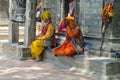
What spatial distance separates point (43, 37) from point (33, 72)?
1.82 meters

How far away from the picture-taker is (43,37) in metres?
10.8

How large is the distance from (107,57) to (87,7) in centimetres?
188

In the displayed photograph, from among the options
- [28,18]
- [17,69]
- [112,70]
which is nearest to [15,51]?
[28,18]

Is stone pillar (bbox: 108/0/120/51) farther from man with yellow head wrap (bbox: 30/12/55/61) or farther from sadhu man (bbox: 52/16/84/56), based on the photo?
man with yellow head wrap (bbox: 30/12/55/61)

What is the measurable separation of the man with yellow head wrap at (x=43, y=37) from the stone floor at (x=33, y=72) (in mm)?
301

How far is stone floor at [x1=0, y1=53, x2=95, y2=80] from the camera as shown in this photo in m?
8.55

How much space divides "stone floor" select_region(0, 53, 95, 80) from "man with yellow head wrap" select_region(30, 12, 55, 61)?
0.30m

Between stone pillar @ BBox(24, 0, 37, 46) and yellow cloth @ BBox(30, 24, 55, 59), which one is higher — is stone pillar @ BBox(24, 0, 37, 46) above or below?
above

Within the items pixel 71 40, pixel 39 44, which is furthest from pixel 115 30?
pixel 39 44

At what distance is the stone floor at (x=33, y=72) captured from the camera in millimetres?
8555

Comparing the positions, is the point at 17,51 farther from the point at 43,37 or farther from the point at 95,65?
the point at 95,65

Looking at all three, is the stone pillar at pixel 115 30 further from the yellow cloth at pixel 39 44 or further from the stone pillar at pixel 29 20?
the stone pillar at pixel 29 20

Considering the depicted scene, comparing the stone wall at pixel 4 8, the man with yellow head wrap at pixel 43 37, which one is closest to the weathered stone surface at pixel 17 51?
the man with yellow head wrap at pixel 43 37

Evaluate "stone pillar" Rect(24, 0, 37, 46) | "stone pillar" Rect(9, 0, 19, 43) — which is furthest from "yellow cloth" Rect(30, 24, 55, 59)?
"stone pillar" Rect(9, 0, 19, 43)
